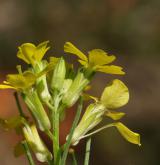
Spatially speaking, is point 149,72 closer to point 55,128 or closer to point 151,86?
point 151,86

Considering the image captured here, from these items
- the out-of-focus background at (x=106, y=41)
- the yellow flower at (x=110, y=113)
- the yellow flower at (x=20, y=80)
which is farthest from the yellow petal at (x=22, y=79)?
the out-of-focus background at (x=106, y=41)

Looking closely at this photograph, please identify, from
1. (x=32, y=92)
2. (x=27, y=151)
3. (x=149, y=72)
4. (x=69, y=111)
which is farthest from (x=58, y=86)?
(x=149, y=72)

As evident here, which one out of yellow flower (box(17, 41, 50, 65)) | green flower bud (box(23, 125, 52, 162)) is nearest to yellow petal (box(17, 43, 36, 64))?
yellow flower (box(17, 41, 50, 65))

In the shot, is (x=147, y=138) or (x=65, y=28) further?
(x=65, y=28)

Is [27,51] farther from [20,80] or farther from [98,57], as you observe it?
[98,57]

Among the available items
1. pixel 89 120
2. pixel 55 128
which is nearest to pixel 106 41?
pixel 89 120

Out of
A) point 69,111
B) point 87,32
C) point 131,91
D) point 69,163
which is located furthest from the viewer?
point 87,32
